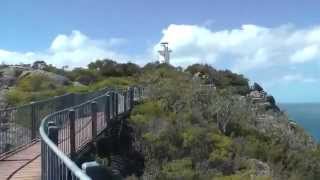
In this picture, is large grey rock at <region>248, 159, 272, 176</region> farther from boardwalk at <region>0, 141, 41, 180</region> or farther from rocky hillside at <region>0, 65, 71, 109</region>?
boardwalk at <region>0, 141, 41, 180</region>

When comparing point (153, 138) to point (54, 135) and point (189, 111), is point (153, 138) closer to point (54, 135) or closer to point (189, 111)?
point (189, 111)

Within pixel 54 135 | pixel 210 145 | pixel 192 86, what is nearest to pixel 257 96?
pixel 192 86

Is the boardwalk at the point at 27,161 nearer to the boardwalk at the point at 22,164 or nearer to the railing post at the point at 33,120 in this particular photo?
the boardwalk at the point at 22,164

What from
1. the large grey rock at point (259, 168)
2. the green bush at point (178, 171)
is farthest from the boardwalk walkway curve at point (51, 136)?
the large grey rock at point (259, 168)

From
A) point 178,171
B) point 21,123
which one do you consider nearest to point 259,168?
point 178,171

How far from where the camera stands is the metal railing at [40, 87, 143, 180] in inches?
299

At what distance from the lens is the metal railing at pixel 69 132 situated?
760 centimetres

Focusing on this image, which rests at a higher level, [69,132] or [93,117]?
[93,117]

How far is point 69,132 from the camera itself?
1706 cm

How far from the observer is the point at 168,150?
136 feet

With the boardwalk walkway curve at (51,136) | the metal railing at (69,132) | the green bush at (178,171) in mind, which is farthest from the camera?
the green bush at (178,171)

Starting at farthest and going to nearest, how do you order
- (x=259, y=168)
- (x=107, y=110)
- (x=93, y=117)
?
(x=259, y=168) → (x=107, y=110) → (x=93, y=117)

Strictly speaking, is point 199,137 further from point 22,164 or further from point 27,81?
point 22,164

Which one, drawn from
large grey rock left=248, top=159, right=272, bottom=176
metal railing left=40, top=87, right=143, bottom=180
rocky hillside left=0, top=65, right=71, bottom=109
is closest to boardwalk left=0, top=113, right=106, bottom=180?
metal railing left=40, top=87, right=143, bottom=180
